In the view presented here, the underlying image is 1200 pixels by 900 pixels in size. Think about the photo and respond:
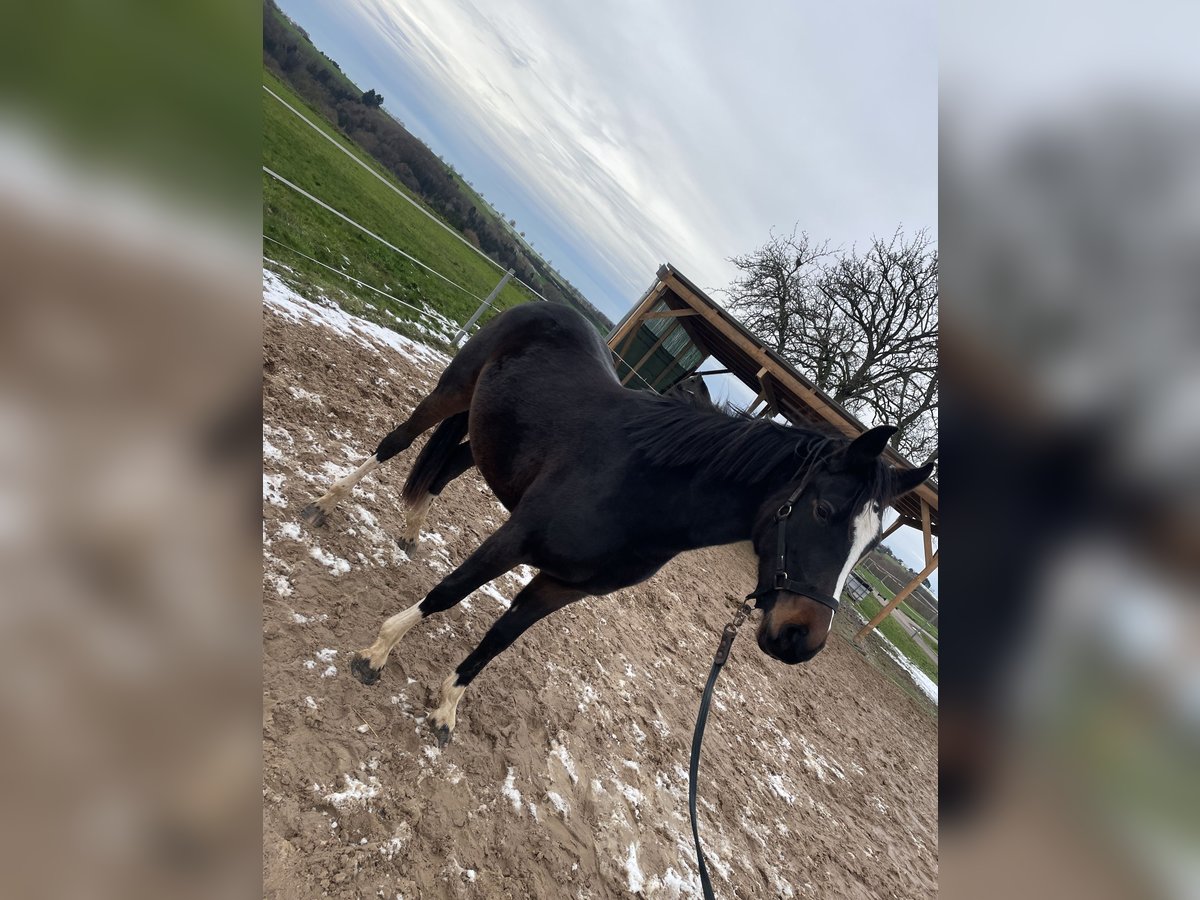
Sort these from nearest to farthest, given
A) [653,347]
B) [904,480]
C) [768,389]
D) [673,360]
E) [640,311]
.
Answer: [904,480] → [640,311] → [768,389] → [653,347] → [673,360]

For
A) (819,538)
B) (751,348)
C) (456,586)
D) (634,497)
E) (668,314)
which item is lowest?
(456,586)

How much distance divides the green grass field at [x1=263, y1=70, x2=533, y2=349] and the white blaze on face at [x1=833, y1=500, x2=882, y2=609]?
390 centimetres

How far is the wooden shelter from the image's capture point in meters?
9.19

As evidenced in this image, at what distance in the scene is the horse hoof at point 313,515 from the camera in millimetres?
3234

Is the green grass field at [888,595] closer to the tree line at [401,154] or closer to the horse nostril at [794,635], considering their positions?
the tree line at [401,154]

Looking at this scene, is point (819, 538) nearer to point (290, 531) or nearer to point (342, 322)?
point (290, 531)

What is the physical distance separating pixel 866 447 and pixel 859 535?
0.33 meters

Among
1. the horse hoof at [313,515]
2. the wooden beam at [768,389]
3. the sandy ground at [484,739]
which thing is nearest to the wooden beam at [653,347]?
the wooden beam at [768,389]

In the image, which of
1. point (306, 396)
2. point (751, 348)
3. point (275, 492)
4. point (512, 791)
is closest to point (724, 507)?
point (512, 791)

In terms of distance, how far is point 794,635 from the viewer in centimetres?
228
